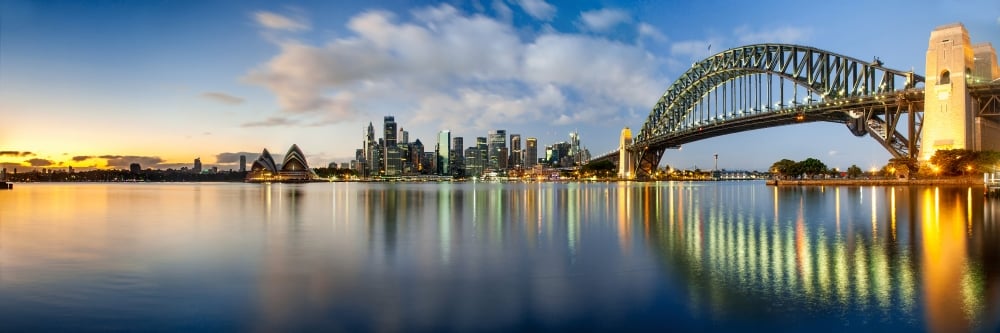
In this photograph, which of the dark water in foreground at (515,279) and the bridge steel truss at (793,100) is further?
the bridge steel truss at (793,100)

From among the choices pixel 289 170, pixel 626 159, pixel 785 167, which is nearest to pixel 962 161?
pixel 785 167

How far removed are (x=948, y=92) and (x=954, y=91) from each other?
489mm

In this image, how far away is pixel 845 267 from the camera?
12859 mm

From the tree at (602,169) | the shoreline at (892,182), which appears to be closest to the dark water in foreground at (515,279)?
the shoreline at (892,182)

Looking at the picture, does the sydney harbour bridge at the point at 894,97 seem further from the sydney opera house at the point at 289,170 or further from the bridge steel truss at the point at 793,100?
the sydney opera house at the point at 289,170

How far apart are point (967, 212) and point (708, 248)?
18722 millimetres

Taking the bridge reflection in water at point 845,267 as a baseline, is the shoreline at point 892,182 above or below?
above

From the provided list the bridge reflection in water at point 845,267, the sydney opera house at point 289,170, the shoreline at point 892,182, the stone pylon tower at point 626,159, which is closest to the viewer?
the bridge reflection in water at point 845,267

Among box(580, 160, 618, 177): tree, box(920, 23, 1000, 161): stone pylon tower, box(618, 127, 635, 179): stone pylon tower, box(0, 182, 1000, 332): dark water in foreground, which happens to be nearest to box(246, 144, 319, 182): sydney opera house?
box(580, 160, 618, 177): tree

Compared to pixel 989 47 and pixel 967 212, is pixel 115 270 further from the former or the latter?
pixel 989 47

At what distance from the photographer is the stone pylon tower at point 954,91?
59094mm

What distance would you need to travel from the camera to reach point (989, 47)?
206ft

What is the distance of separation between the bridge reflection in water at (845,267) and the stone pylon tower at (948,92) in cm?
4357

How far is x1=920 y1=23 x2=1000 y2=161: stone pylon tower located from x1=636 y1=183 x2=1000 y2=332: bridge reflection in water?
143ft
